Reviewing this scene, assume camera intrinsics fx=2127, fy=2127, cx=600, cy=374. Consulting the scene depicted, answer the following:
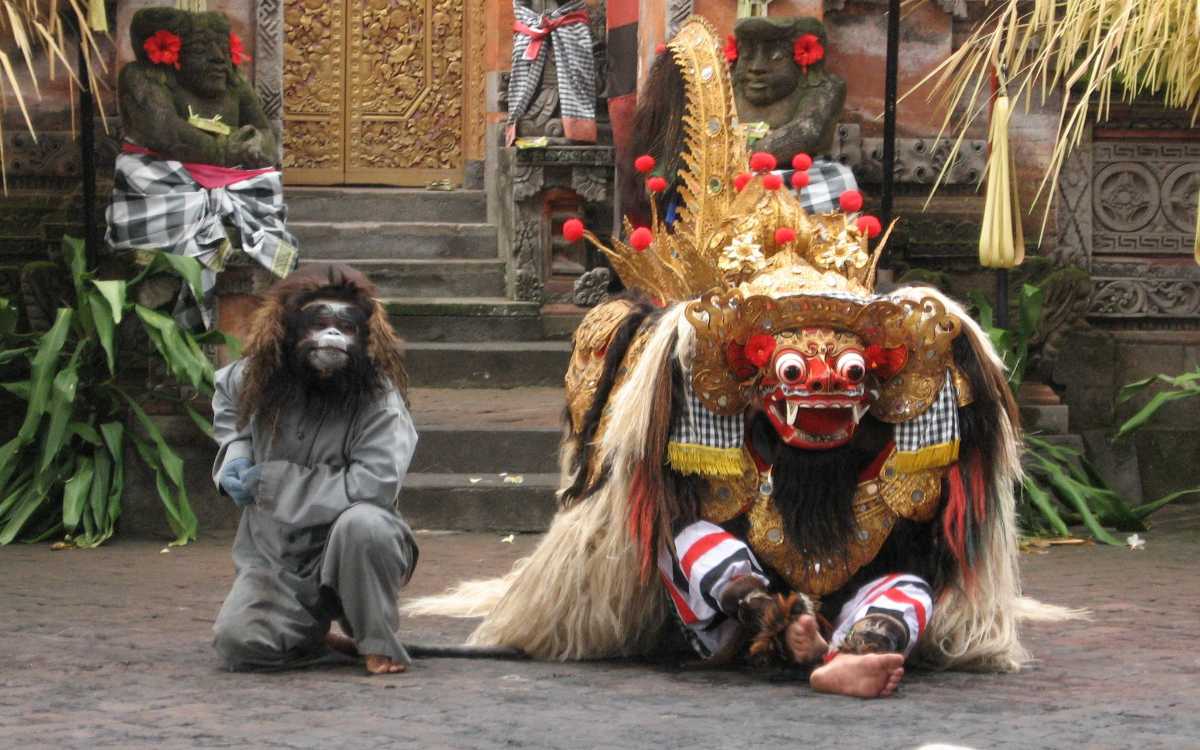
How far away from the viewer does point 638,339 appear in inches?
252

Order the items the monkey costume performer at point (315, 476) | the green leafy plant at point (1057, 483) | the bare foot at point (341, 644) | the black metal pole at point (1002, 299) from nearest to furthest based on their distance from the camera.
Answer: the monkey costume performer at point (315, 476), the bare foot at point (341, 644), the green leafy plant at point (1057, 483), the black metal pole at point (1002, 299)

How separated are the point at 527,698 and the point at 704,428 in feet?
3.05

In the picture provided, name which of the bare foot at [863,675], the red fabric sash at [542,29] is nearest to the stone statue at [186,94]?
the red fabric sash at [542,29]

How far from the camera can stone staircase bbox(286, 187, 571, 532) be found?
9.23m

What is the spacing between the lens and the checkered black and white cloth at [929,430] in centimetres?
596

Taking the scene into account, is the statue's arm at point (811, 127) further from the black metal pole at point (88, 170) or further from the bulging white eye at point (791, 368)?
the bulging white eye at point (791, 368)

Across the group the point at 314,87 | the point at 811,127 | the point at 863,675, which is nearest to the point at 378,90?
the point at 314,87

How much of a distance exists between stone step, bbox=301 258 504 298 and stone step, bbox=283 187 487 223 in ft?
1.98

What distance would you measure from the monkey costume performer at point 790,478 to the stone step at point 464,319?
15.6 ft

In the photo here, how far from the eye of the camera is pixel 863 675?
5586 mm

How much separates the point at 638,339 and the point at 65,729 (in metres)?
2.10

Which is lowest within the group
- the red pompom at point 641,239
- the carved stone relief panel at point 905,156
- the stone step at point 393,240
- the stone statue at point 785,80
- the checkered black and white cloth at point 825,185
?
the stone step at point 393,240

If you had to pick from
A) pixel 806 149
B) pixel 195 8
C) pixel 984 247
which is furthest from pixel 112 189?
pixel 984 247

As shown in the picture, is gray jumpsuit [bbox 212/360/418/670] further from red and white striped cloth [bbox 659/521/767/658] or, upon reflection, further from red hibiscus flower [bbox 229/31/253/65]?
red hibiscus flower [bbox 229/31/253/65]
